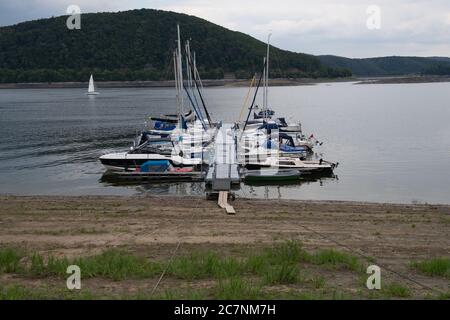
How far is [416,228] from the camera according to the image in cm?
1523

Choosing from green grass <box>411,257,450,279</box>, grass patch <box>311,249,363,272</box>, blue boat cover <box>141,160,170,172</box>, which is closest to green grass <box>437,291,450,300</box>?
green grass <box>411,257,450,279</box>

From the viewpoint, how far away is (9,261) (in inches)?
384

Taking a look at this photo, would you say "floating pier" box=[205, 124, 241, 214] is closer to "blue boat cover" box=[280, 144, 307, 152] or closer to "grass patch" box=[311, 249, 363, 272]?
"blue boat cover" box=[280, 144, 307, 152]

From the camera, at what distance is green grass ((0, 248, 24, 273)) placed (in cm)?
934

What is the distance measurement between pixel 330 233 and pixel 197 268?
19.6 ft

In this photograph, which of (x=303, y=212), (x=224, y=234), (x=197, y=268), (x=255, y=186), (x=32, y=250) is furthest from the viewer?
(x=255, y=186)

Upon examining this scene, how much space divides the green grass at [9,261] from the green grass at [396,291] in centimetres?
625

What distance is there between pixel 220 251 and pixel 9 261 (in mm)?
4191

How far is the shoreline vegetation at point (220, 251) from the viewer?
8.18 meters

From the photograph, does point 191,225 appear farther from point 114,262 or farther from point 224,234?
point 114,262

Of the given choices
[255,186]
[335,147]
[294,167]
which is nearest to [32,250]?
[255,186]

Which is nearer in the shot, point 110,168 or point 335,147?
point 110,168

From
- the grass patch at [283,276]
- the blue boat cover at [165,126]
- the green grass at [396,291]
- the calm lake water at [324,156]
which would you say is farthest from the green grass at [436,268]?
the blue boat cover at [165,126]
